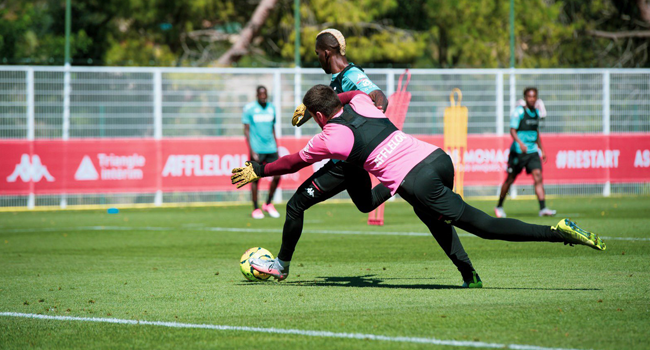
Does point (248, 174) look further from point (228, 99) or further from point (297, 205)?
point (228, 99)

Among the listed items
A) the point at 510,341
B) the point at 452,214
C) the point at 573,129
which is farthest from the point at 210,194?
the point at 510,341

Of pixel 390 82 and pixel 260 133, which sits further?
pixel 390 82

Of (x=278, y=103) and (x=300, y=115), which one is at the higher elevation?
(x=278, y=103)

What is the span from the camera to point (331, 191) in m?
7.71

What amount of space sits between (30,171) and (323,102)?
47.5 feet

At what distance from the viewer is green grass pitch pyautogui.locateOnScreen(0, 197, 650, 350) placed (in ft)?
17.9

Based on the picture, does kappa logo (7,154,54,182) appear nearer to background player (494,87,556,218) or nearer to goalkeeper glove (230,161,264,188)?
background player (494,87,556,218)

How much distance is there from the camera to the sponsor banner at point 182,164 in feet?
65.9

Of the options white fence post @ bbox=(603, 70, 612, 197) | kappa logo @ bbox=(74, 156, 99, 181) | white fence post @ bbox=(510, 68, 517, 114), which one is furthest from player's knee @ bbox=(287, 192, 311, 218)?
white fence post @ bbox=(603, 70, 612, 197)

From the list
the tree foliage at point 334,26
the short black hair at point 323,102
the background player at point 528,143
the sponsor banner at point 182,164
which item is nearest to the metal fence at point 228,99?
the sponsor banner at point 182,164

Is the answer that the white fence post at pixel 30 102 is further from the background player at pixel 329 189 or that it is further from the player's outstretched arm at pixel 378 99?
the player's outstretched arm at pixel 378 99

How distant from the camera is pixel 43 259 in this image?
10484 mm

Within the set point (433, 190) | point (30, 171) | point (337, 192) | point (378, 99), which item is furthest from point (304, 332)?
point (30, 171)

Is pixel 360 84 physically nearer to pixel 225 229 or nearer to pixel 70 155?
pixel 225 229
